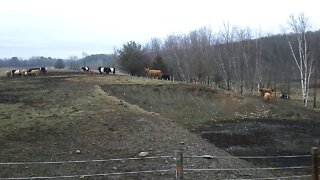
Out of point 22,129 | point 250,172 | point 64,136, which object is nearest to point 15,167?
point 64,136

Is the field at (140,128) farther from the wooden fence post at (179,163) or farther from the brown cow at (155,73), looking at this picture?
the brown cow at (155,73)

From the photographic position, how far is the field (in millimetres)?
12477

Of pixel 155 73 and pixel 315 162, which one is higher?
pixel 155 73

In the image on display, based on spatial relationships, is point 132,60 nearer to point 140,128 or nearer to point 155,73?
point 155,73

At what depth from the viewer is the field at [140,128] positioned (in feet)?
40.9

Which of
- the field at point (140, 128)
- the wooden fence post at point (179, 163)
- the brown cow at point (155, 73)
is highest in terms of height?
the brown cow at point (155, 73)

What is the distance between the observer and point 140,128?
17.4 metres

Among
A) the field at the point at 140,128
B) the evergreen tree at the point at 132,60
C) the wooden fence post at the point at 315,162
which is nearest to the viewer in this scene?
the wooden fence post at the point at 315,162

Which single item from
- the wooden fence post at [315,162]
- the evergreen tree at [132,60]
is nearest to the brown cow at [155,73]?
the evergreen tree at [132,60]

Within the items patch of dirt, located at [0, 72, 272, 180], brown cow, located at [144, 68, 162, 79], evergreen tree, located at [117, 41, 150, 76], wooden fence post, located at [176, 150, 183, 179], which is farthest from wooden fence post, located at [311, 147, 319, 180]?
evergreen tree, located at [117, 41, 150, 76]

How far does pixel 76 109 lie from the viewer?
21406 mm

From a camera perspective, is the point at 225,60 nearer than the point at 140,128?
No

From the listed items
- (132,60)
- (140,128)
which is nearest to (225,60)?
(132,60)

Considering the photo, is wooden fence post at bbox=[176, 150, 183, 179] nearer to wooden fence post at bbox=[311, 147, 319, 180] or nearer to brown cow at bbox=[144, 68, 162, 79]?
wooden fence post at bbox=[311, 147, 319, 180]
